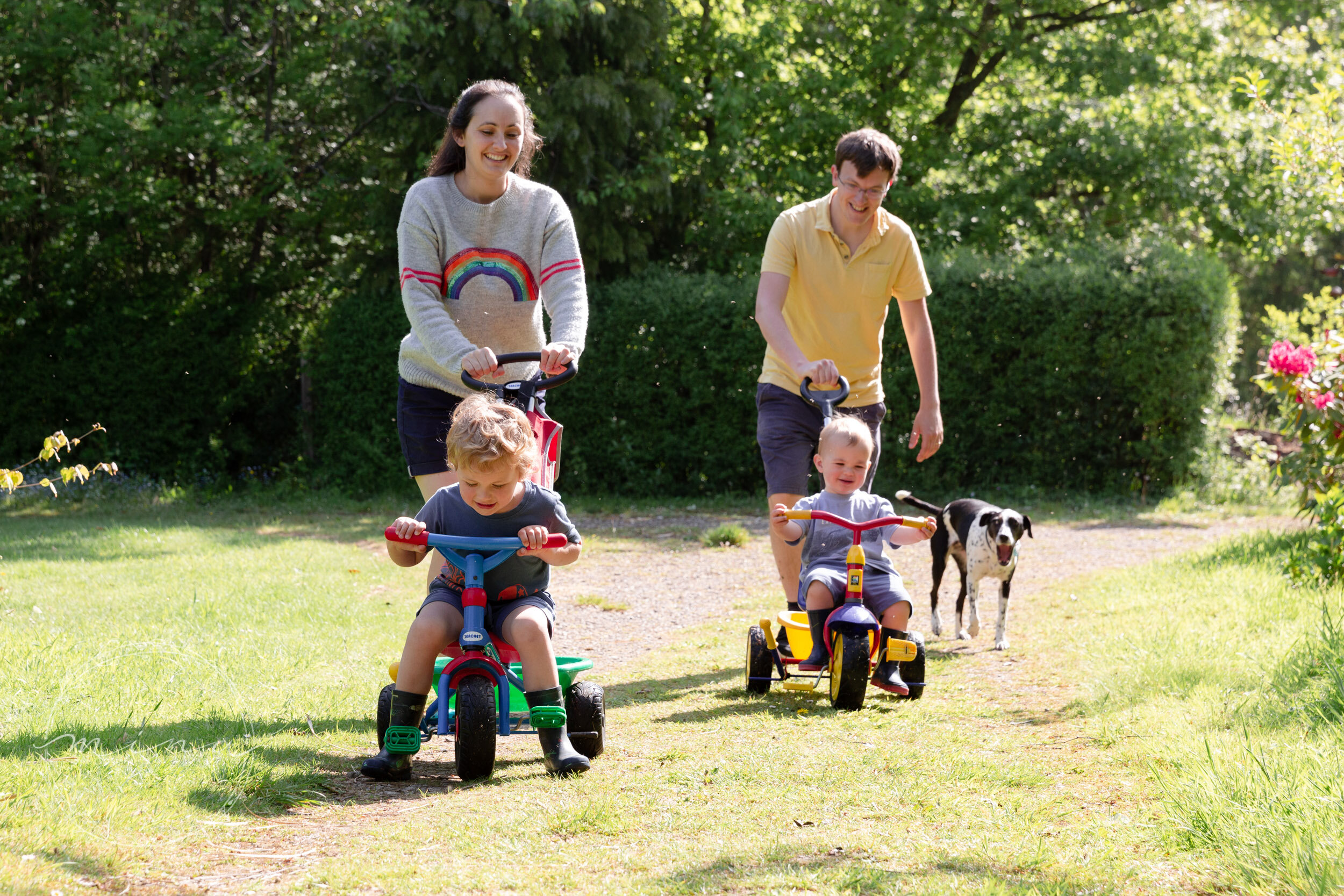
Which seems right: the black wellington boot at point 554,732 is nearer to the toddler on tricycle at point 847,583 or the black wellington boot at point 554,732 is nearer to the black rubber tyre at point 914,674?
the toddler on tricycle at point 847,583

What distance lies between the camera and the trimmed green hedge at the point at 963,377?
12.3 meters

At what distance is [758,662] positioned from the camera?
516 centimetres

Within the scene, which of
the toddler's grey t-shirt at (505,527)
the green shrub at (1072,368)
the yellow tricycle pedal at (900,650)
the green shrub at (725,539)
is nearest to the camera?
the toddler's grey t-shirt at (505,527)

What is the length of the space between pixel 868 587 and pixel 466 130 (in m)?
2.31

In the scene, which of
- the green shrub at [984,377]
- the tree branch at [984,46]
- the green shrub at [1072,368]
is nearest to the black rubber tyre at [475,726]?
the green shrub at [1072,368]

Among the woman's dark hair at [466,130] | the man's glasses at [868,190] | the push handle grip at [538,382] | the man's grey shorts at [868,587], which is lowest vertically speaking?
the man's grey shorts at [868,587]

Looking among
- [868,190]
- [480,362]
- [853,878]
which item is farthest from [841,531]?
[853,878]

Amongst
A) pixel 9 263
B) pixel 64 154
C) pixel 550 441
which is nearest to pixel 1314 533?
pixel 550 441

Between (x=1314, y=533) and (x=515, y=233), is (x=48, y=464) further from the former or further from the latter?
(x=1314, y=533)

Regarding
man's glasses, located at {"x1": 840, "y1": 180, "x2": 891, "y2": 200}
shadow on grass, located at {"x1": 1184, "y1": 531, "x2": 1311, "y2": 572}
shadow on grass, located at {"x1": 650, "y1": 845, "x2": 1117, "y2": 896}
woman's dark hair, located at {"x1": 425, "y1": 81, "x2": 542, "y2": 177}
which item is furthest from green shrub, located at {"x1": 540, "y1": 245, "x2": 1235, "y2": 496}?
shadow on grass, located at {"x1": 650, "y1": 845, "x2": 1117, "y2": 896}

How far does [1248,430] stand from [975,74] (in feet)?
19.3

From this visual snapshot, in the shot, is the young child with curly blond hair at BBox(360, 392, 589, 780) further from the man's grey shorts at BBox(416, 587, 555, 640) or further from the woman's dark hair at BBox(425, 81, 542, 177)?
the woman's dark hair at BBox(425, 81, 542, 177)

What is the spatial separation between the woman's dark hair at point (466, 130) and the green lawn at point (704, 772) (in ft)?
6.78

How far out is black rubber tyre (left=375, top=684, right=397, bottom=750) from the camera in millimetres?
4039
